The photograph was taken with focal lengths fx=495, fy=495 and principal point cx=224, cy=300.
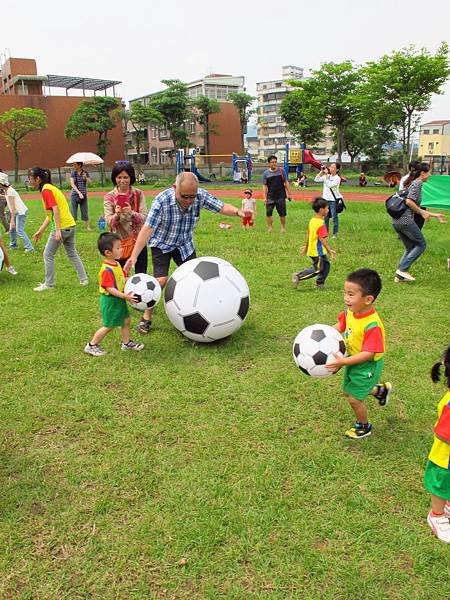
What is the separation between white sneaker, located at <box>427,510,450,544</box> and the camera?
280cm

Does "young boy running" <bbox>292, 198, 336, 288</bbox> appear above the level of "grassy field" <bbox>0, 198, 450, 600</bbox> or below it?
above

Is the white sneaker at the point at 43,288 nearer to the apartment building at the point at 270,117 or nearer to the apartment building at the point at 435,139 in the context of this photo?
the apartment building at the point at 435,139

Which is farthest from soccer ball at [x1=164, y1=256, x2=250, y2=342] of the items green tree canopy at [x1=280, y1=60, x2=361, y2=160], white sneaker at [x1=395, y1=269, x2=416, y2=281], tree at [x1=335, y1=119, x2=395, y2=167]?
tree at [x1=335, y1=119, x2=395, y2=167]

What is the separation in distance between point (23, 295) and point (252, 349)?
4140 millimetres

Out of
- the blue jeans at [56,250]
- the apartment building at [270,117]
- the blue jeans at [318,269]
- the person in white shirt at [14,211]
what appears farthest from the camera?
the apartment building at [270,117]

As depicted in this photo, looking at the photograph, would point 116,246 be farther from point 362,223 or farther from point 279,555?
point 362,223

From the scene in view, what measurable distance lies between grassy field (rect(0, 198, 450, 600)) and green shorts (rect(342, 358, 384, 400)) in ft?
1.40

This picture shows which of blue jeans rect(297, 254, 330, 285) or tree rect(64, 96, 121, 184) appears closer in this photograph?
blue jeans rect(297, 254, 330, 285)

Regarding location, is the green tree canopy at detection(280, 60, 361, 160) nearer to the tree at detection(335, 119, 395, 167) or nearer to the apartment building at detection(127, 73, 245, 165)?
the tree at detection(335, 119, 395, 167)

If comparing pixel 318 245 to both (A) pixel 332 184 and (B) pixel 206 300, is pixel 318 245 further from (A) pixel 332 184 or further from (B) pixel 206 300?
(A) pixel 332 184

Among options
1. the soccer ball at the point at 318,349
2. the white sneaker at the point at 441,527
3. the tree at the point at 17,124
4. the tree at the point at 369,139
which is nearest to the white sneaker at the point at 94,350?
the soccer ball at the point at 318,349

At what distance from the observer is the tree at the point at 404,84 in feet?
99.7

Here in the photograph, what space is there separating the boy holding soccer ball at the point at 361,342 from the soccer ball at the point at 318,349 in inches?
3.1

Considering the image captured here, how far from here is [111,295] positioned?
5.19 meters
